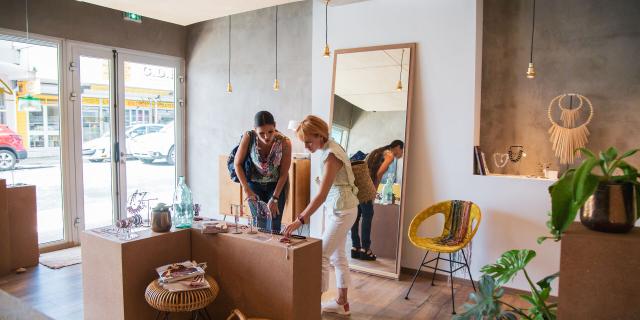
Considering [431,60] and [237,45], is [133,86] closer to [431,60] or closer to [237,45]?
[237,45]

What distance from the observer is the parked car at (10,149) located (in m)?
4.75

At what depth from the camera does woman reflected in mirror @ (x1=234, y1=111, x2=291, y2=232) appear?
11.7ft

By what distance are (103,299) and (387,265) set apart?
8.42ft

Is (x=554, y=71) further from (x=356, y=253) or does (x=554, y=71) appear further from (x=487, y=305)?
(x=487, y=305)

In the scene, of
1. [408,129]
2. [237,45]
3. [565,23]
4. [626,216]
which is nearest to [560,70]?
[565,23]

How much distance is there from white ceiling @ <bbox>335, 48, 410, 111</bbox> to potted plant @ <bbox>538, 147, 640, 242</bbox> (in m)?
2.75

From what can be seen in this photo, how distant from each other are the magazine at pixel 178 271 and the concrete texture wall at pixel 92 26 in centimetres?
371

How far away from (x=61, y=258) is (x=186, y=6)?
2991 mm

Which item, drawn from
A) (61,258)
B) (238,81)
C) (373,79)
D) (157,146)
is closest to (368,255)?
(373,79)

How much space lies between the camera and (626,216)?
1.54m

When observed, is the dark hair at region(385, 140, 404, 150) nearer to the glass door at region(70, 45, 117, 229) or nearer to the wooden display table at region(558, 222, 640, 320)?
the wooden display table at region(558, 222, 640, 320)

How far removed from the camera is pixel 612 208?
154 cm

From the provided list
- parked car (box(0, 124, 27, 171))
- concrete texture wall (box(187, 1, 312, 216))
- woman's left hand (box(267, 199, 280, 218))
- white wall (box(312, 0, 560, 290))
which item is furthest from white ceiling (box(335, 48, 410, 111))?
parked car (box(0, 124, 27, 171))

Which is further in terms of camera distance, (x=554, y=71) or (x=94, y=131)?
(x=94, y=131)
